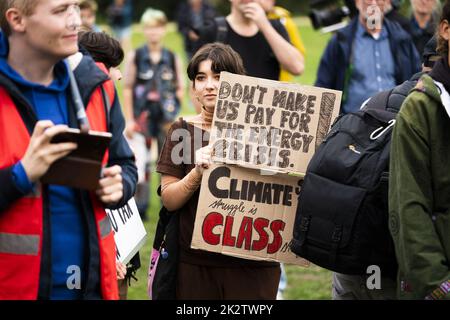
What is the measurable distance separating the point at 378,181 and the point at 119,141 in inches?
42.6

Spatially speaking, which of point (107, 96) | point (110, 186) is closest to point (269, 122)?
point (107, 96)

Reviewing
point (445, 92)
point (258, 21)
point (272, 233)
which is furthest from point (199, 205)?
point (258, 21)

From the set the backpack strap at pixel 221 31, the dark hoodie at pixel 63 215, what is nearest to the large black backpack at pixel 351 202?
the dark hoodie at pixel 63 215

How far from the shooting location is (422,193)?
3.78m

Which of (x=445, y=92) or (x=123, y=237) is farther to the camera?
(x=123, y=237)

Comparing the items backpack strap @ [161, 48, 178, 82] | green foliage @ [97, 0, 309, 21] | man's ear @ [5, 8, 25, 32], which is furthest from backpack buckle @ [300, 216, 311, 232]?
green foliage @ [97, 0, 309, 21]

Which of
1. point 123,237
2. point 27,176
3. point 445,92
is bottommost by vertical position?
point 123,237

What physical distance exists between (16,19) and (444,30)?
5.43ft

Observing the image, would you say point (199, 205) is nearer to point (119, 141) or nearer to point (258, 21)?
point (119, 141)

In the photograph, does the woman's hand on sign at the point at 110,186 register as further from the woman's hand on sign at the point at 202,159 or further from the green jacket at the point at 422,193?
the woman's hand on sign at the point at 202,159

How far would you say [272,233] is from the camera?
4.85 meters

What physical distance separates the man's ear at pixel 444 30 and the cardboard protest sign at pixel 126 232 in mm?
1926

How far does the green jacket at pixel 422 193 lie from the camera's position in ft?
12.2

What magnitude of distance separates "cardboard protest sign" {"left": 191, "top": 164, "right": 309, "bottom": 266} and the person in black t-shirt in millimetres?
2797
